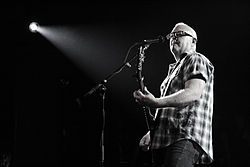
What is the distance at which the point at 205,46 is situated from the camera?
4812 millimetres

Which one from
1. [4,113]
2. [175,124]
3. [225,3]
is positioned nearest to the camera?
[175,124]

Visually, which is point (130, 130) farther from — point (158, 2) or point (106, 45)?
point (158, 2)

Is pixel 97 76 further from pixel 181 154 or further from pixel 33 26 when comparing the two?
pixel 181 154

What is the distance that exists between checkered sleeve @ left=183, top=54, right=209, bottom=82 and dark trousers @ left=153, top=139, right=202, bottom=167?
1.07ft

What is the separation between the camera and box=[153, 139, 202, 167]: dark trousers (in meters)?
1.61

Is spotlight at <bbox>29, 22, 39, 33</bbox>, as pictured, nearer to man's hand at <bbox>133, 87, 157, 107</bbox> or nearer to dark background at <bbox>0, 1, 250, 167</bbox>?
dark background at <bbox>0, 1, 250, 167</bbox>

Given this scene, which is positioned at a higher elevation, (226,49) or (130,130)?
(226,49)

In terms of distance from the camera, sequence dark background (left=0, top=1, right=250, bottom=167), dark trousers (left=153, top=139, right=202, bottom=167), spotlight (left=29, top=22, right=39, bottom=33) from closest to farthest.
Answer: dark trousers (left=153, top=139, right=202, bottom=167) < dark background (left=0, top=1, right=250, bottom=167) < spotlight (left=29, top=22, right=39, bottom=33)

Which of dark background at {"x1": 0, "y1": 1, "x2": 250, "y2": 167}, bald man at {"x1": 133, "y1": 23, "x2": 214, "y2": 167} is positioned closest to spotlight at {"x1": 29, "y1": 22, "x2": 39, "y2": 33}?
dark background at {"x1": 0, "y1": 1, "x2": 250, "y2": 167}

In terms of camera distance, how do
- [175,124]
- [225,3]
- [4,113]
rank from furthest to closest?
[4,113] → [225,3] → [175,124]

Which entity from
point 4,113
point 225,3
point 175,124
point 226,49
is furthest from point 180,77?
point 4,113

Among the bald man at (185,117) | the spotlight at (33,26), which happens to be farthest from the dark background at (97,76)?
the bald man at (185,117)

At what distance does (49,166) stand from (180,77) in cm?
351

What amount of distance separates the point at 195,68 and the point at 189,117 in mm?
251
